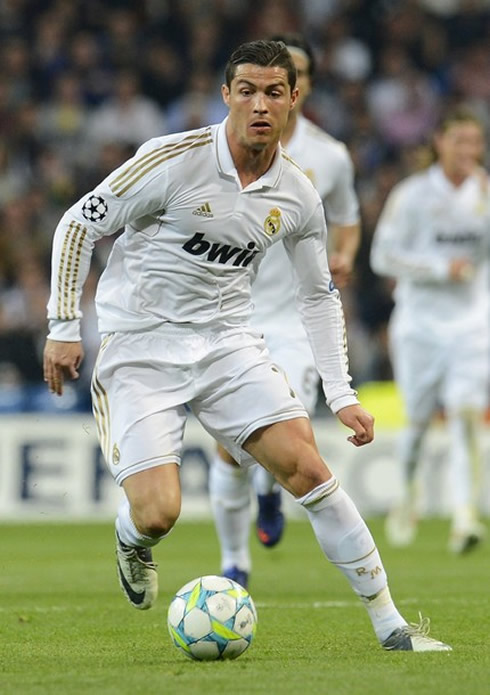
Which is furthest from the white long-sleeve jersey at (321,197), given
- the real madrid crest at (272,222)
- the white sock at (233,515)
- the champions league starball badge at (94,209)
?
the champions league starball badge at (94,209)

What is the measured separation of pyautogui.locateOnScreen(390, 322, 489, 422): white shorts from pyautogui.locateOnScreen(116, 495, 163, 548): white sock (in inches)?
206

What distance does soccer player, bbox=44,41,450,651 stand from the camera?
5605 mm

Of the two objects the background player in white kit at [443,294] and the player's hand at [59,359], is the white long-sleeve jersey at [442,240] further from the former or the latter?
the player's hand at [59,359]

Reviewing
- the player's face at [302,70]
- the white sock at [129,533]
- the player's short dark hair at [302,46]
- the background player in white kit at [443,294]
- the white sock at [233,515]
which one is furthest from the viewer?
the background player in white kit at [443,294]

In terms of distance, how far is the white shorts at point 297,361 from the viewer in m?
7.93

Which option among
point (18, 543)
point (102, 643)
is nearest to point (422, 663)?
point (102, 643)

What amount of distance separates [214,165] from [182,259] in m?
0.37

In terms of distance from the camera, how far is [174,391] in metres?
5.91

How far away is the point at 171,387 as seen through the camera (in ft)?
19.4

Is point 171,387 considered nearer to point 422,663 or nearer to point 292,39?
point 422,663

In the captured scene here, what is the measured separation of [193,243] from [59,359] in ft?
2.25

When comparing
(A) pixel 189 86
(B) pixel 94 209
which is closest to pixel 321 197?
(B) pixel 94 209

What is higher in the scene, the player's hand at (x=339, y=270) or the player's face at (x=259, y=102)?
the player's face at (x=259, y=102)

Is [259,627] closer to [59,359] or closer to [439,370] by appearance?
[59,359]
